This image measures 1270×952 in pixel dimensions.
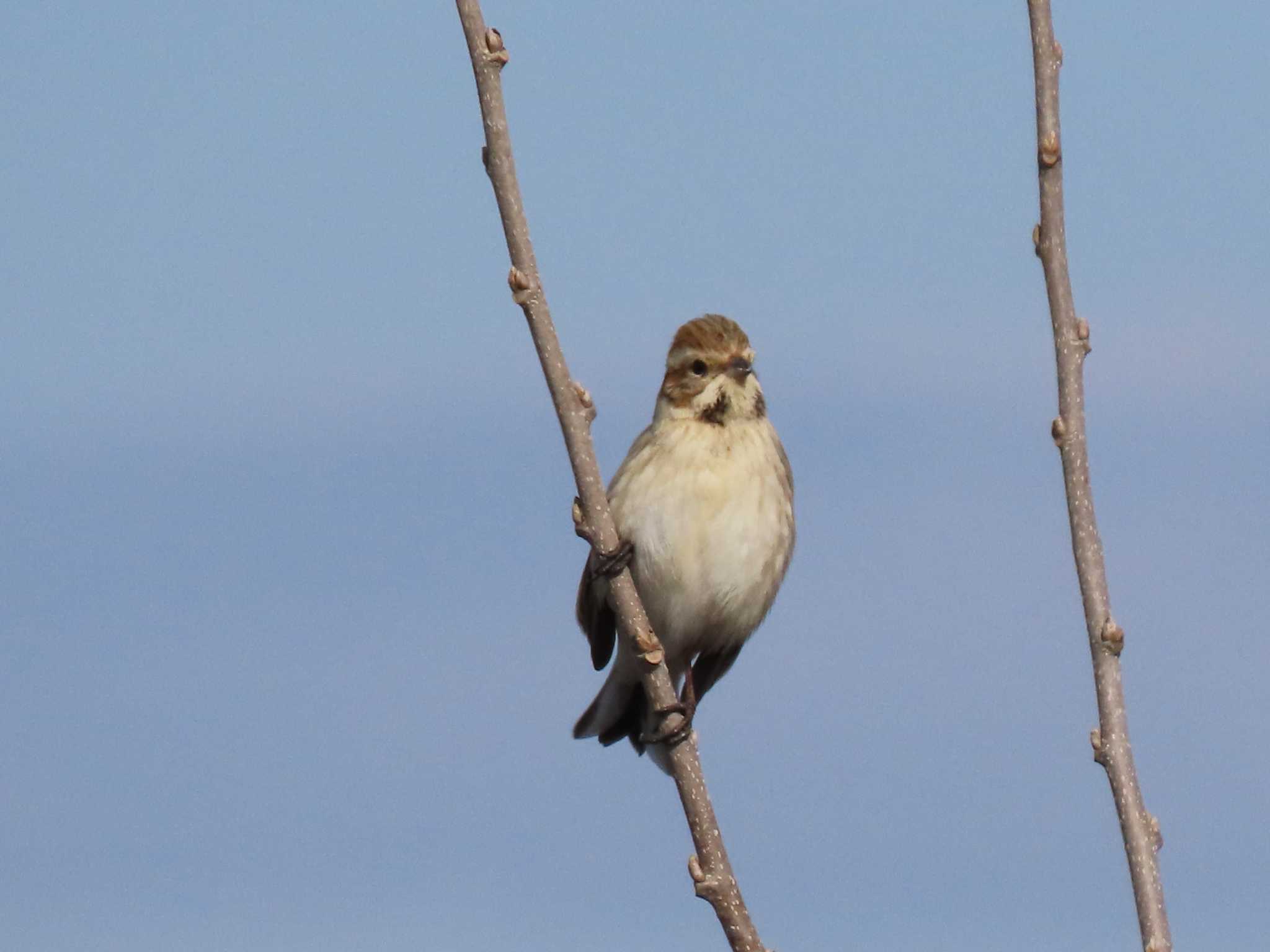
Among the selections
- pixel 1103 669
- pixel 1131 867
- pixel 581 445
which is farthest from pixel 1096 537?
pixel 581 445

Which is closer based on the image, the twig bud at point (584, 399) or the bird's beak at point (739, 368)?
the twig bud at point (584, 399)

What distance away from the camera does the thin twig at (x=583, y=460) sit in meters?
5.20

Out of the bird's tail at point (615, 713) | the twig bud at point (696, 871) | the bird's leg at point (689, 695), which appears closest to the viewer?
the twig bud at point (696, 871)

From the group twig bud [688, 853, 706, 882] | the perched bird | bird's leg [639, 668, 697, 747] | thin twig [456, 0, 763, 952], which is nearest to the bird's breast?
the perched bird

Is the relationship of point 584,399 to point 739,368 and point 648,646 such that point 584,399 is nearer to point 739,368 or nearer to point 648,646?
point 648,646

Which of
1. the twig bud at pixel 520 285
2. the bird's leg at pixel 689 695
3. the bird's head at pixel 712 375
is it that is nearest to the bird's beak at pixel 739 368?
the bird's head at pixel 712 375

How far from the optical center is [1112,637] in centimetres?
474

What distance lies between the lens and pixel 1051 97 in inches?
192

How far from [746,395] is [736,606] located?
1.03 m

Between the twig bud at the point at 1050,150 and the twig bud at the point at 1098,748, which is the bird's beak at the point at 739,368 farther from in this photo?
the twig bud at the point at 1098,748

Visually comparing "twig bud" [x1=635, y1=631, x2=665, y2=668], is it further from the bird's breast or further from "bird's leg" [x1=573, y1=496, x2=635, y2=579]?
the bird's breast

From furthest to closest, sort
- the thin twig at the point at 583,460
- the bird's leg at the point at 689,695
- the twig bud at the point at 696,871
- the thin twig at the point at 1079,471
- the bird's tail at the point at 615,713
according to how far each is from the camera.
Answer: the bird's tail at the point at 615,713 < the bird's leg at the point at 689,695 < the twig bud at the point at 696,871 < the thin twig at the point at 583,460 < the thin twig at the point at 1079,471

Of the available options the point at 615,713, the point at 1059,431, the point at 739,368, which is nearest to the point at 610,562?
the point at 1059,431

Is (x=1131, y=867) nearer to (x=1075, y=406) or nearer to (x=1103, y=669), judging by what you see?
(x=1103, y=669)
